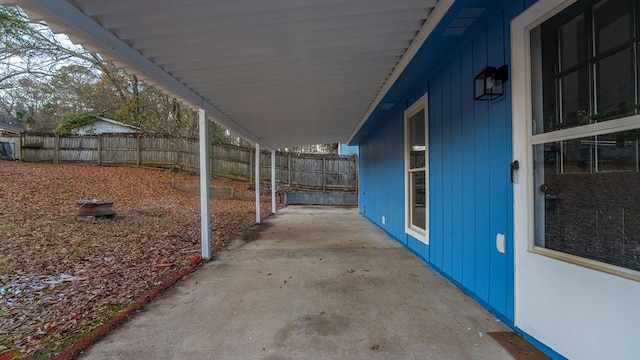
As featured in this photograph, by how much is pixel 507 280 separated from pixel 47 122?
25.4 metres

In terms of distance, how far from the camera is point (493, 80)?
89.1 inches

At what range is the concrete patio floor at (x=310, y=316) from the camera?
190 centimetres

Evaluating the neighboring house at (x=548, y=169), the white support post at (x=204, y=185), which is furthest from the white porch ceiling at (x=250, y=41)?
the neighboring house at (x=548, y=169)

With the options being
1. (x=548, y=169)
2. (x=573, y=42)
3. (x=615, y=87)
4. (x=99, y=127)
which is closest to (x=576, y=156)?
(x=548, y=169)

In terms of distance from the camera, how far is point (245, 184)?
13.0 metres

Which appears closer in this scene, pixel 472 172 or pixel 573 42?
pixel 573 42

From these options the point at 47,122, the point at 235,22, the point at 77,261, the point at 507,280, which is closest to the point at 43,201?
the point at 77,261

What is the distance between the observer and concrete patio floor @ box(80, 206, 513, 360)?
6.24 feet

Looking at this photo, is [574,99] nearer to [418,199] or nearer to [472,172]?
[472,172]

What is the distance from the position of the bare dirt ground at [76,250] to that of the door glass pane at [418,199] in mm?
3154

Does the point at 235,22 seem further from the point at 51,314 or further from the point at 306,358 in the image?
the point at 51,314

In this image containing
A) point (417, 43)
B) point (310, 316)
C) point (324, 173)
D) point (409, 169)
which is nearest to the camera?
point (310, 316)

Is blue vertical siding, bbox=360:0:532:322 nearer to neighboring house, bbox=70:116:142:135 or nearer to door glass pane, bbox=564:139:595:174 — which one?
door glass pane, bbox=564:139:595:174

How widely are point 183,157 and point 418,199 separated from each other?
11.4 metres
